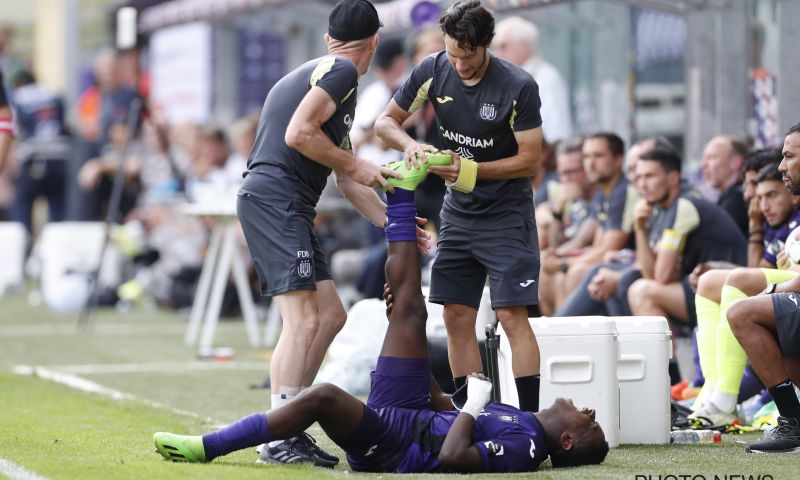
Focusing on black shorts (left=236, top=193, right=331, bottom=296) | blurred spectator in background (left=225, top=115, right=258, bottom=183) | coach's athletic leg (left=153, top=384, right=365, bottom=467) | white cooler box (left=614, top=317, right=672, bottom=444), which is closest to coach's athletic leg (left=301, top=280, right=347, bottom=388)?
black shorts (left=236, top=193, right=331, bottom=296)

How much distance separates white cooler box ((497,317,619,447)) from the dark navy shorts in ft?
3.26

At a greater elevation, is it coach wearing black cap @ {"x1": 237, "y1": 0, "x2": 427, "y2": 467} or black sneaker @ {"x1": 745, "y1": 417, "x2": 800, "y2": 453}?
coach wearing black cap @ {"x1": 237, "y1": 0, "x2": 427, "y2": 467}

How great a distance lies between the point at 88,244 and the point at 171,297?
1.90m

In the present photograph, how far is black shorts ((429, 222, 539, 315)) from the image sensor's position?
6719mm

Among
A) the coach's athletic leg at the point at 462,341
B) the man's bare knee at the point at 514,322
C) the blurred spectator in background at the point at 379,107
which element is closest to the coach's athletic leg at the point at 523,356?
the man's bare knee at the point at 514,322

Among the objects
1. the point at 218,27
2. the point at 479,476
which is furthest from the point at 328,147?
the point at 218,27

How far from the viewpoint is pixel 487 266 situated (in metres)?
6.83

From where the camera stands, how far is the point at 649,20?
11.9 metres

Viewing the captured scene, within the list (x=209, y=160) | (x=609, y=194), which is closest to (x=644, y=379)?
(x=609, y=194)

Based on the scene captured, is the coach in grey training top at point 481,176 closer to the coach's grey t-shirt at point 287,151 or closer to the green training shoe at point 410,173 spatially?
the green training shoe at point 410,173

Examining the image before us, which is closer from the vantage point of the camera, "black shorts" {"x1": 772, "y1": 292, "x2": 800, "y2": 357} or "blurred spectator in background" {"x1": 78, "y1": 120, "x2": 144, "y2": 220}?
"black shorts" {"x1": 772, "y1": 292, "x2": 800, "y2": 357}

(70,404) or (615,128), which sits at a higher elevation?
(615,128)

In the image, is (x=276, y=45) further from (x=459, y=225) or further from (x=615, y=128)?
(x=459, y=225)

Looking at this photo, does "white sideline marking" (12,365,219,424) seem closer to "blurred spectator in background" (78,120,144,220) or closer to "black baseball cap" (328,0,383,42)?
"black baseball cap" (328,0,383,42)
